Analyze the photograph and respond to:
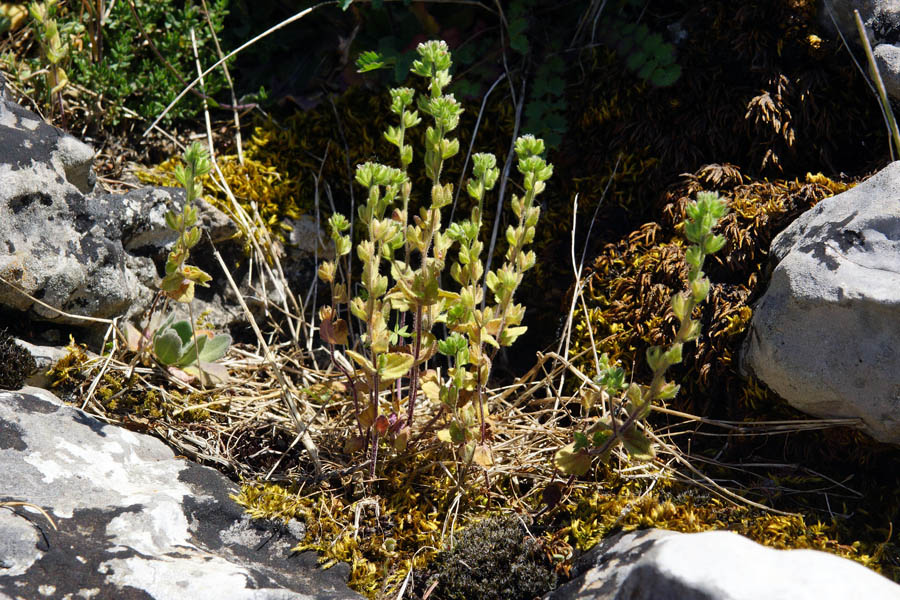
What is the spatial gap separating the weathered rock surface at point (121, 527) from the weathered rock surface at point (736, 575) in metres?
0.96

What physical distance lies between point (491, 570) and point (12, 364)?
6.54ft

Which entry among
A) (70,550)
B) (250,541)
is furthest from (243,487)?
(70,550)

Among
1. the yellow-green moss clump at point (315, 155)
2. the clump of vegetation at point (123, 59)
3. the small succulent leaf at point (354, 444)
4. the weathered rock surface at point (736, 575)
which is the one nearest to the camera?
the weathered rock surface at point (736, 575)

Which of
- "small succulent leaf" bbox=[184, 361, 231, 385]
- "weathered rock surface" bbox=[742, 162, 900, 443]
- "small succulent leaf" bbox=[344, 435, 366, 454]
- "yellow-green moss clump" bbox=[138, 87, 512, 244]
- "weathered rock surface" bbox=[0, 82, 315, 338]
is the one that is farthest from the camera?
"yellow-green moss clump" bbox=[138, 87, 512, 244]

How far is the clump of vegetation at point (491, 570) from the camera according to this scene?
2395 mm

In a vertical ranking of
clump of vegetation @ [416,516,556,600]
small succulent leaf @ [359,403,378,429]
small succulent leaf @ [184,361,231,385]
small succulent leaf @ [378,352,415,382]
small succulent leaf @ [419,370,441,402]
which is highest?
small succulent leaf @ [378,352,415,382]

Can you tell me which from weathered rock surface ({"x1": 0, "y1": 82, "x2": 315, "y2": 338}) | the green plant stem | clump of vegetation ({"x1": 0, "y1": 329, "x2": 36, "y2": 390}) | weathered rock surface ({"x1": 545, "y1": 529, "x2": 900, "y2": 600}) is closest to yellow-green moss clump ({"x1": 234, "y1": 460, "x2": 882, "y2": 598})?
weathered rock surface ({"x1": 545, "y1": 529, "x2": 900, "y2": 600})

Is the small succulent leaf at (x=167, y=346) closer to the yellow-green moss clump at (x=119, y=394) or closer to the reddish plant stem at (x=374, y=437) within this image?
the yellow-green moss clump at (x=119, y=394)

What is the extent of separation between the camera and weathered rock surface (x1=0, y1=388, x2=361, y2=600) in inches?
82.9

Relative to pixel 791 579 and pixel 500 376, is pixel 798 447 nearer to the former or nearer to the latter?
pixel 791 579

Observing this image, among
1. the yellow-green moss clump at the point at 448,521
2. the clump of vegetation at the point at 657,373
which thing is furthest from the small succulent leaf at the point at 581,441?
the yellow-green moss clump at the point at 448,521

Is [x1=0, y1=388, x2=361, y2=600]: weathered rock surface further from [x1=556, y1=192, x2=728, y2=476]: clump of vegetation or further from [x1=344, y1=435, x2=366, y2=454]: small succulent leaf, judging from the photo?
[x1=556, y1=192, x2=728, y2=476]: clump of vegetation

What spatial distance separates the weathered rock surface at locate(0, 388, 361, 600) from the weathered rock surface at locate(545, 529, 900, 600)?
0.96 meters

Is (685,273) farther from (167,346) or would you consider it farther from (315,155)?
(167,346)
